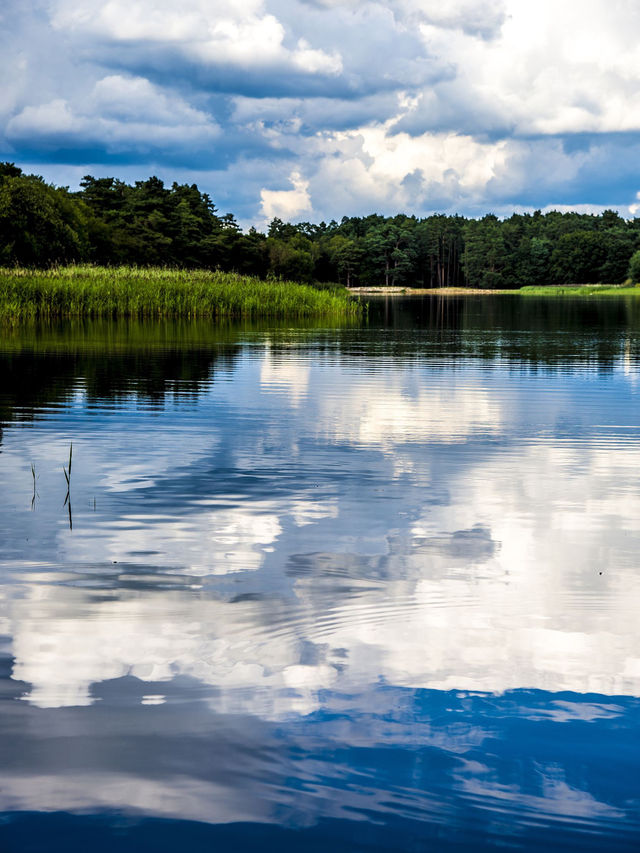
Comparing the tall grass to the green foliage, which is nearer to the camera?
the tall grass

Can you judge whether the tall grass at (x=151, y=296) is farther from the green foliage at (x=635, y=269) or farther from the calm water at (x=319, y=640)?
the green foliage at (x=635, y=269)

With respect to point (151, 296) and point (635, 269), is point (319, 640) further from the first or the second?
point (635, 269)

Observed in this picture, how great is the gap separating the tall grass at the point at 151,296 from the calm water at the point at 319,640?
31.2 m

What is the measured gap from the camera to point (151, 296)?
48406mm

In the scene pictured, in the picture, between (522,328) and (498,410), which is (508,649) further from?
(522,328)

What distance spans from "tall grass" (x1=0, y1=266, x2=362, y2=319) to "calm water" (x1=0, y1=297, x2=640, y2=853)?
3119 cm

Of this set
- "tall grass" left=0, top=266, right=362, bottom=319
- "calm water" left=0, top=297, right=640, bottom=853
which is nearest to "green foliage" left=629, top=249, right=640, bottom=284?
"tall grass" left=0, top=266, right=362, bottom=319

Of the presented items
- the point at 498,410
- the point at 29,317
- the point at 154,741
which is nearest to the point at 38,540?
the point at 154,741

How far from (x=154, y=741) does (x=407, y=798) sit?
1.29 meters

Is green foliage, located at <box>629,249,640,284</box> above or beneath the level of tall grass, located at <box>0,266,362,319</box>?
above

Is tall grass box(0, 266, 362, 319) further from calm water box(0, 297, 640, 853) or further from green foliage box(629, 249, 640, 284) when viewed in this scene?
green foliage box(629, 249, 640, 284)

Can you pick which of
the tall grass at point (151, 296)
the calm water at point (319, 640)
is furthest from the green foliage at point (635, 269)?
the calm water at point (319, 640)

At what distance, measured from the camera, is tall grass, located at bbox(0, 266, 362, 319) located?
43844 mm

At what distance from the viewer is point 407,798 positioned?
4.16 metres
